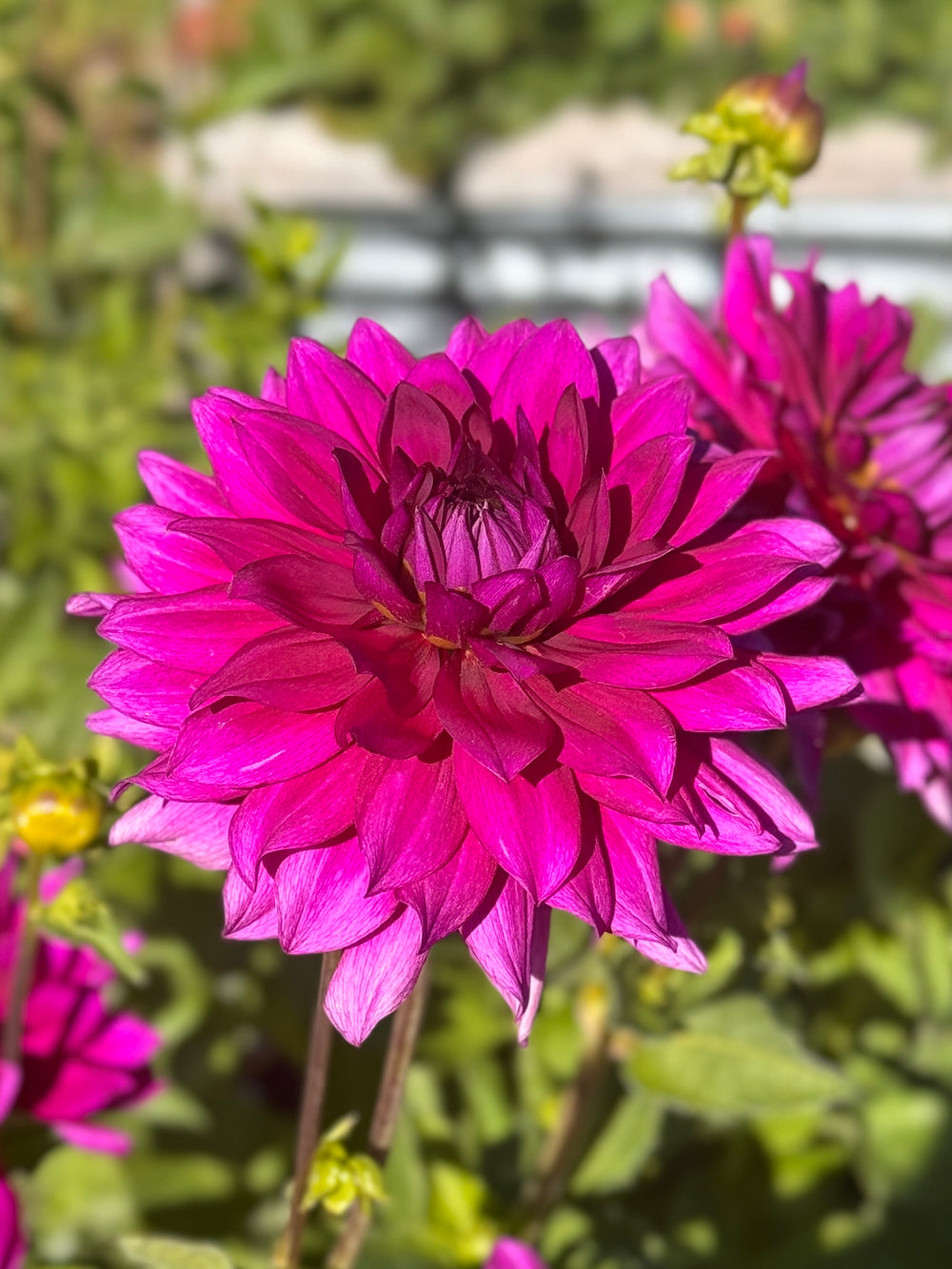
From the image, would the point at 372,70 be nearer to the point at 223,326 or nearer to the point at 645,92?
the point at 645,92

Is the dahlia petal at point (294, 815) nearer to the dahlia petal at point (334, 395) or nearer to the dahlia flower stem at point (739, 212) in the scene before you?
the dahlia petal at point (334, 395)

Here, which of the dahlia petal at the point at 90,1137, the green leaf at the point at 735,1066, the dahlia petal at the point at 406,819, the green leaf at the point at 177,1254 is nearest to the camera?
the dahlia petal at the point at 406,819

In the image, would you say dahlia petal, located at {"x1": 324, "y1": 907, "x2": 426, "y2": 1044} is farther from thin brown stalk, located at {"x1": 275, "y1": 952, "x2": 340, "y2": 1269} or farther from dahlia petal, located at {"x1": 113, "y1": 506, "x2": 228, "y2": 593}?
dahlia petal, located at {"x1": 113, "y1": 506, "x2": 228, "y2": 593}

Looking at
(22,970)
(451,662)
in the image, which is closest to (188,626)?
(451,662)

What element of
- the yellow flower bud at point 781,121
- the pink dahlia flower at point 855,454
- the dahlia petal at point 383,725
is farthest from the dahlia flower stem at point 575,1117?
the yellow flower bud at point 781,121

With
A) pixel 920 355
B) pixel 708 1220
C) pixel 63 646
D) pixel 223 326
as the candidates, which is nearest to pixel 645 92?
pixel 920 355
